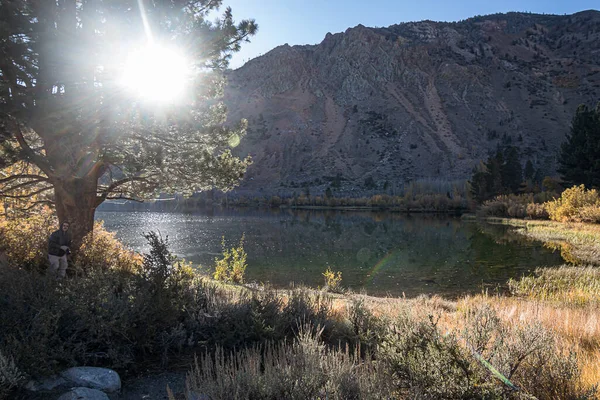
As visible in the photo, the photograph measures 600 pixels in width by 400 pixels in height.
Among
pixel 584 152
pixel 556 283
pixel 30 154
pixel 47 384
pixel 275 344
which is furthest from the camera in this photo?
pixel 584 152

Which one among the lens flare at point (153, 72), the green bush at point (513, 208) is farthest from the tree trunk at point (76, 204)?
the green bush at point (513, 208)

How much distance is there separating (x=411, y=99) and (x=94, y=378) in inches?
4691

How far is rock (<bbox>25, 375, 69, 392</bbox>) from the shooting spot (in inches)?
143

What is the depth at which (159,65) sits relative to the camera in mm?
8102

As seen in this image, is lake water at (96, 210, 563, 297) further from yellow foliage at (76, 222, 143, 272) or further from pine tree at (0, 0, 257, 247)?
pine tree at (0, 0, 257, 247)

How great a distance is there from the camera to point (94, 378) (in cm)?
392

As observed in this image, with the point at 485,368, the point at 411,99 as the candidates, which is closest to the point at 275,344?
the point at 485,368

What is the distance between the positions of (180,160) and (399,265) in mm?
→ 16610

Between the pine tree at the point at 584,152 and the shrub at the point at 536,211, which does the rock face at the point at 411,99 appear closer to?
the pine tree at the point at 584,152

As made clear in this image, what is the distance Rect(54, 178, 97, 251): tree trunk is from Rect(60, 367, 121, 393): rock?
5.72 metres

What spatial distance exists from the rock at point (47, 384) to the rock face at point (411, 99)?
8464 centimetres

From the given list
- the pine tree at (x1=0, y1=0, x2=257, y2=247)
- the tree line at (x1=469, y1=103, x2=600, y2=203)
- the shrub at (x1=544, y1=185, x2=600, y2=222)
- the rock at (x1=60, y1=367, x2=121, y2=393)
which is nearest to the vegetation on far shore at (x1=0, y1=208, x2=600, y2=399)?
the rock at (x1=60, y1=367, x2=121, y2=393)

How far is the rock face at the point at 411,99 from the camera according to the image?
311ft

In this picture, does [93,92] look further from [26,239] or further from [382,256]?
[382,256]
